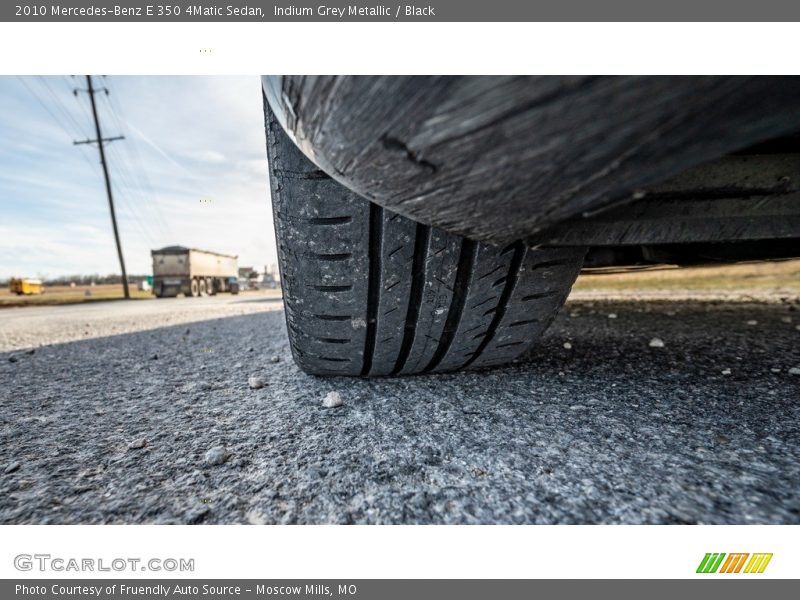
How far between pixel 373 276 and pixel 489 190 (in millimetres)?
381

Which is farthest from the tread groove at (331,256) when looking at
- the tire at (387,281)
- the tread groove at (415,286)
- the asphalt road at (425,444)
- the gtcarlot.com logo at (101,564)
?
the gtcarlot.com logo at (101,564)

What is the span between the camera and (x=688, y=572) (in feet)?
1.30

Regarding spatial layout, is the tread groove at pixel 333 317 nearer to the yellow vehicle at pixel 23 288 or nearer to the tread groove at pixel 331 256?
the tread groove at pixel 331 256

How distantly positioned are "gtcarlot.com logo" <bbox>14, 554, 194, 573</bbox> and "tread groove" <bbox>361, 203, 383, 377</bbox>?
1.53 ft

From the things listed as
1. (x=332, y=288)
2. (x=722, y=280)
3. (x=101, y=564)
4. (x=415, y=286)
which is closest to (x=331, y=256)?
(x=332, y=288)

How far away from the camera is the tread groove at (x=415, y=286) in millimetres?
663

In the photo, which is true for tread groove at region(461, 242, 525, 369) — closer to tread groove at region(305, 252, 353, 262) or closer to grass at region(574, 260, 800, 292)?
tread groove at region(305, 252, 353, 262)

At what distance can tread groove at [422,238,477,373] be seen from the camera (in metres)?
0.69

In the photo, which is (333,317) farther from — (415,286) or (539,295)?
(539,295)

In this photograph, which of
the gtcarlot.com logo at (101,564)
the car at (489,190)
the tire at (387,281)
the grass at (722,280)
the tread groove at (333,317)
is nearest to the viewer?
the car at (489,190)

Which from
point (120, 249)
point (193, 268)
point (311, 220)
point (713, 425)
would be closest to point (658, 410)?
point (713, 425)

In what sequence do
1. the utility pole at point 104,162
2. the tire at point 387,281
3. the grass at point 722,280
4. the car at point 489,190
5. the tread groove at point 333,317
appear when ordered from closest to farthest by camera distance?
the car at point 489,190 → the tire at point 387,281 → the tread groove at point 333,317 → the grass at point 722,280 → the utility pole at point 104,162

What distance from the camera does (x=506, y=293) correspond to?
0.75 meters

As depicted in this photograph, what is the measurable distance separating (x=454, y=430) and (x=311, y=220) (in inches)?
17.8
